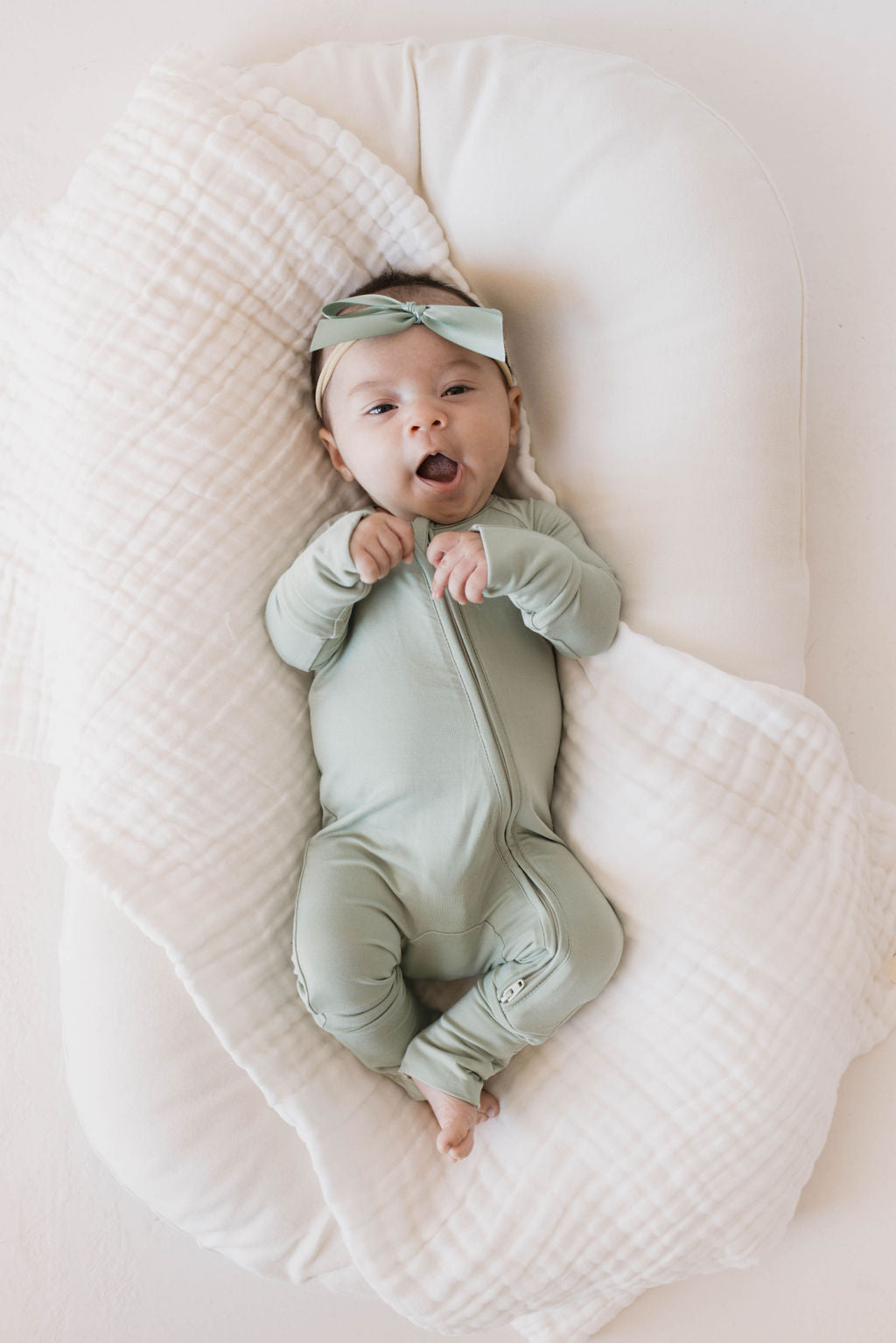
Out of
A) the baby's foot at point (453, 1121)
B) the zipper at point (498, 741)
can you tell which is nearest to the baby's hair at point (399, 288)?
the zipper at point (498, 741)

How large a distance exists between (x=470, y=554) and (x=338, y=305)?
37 cm

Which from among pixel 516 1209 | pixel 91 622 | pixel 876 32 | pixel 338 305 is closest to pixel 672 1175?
pixel 516 1209

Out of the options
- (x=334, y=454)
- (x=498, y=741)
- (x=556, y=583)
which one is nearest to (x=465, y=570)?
(x=556, y=583)

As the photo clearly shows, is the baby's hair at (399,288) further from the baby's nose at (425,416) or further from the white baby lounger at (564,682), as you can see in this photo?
the baby's nose at (425,416)

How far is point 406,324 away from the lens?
1169mm

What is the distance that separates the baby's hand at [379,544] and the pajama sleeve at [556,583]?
89 millimetres

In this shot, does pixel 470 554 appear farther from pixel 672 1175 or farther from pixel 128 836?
pixel 672 1175

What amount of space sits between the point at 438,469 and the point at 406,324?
0.55ft

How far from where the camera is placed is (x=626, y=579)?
124cm

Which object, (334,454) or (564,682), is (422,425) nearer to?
(334,454)

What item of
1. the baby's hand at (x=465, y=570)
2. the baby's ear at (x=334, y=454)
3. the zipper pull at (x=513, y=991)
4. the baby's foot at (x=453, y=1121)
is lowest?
the baby's foot at (x=453, y=1121)

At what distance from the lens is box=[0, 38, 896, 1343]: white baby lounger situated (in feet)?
3.69

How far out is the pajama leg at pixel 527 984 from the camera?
1125 mm

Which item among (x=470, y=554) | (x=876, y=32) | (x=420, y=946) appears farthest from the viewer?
(x=876, y=32)
